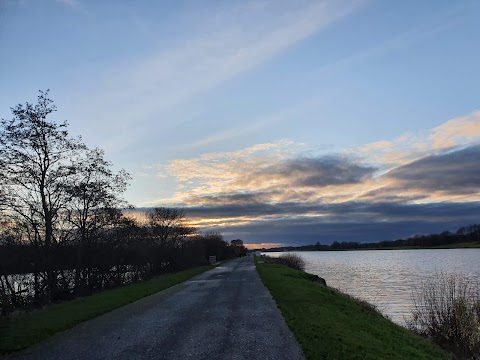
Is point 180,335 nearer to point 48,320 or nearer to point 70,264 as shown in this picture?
point 48,320

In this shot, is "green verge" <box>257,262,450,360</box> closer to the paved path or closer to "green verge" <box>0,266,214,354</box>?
the paved path

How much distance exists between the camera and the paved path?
34.2ft

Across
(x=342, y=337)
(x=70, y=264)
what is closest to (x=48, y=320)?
(x=342, y=337)

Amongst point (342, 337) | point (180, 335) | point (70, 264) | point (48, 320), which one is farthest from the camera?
point (70, 264)

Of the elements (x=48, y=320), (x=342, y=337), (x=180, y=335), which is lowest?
(x=342, y=337)

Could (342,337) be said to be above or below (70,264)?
below

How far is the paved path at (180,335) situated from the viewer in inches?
410

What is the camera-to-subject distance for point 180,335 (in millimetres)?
12516

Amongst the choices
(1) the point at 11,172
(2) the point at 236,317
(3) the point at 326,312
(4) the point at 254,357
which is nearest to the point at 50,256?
(1) the point at 11,172

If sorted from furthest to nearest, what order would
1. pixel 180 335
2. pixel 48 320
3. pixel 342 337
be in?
1. pixel 48 320
2. pixel 180 335
3. pixel 342 337

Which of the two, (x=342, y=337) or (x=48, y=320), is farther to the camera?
(x=48, y=320)

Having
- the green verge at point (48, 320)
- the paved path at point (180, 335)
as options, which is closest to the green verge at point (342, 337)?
the paved path at point (180, 335)

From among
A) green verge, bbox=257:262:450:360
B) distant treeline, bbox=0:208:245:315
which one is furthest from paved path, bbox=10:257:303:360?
distant treeline, bbox=0:208:245:315

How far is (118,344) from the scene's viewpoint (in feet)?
38.0
